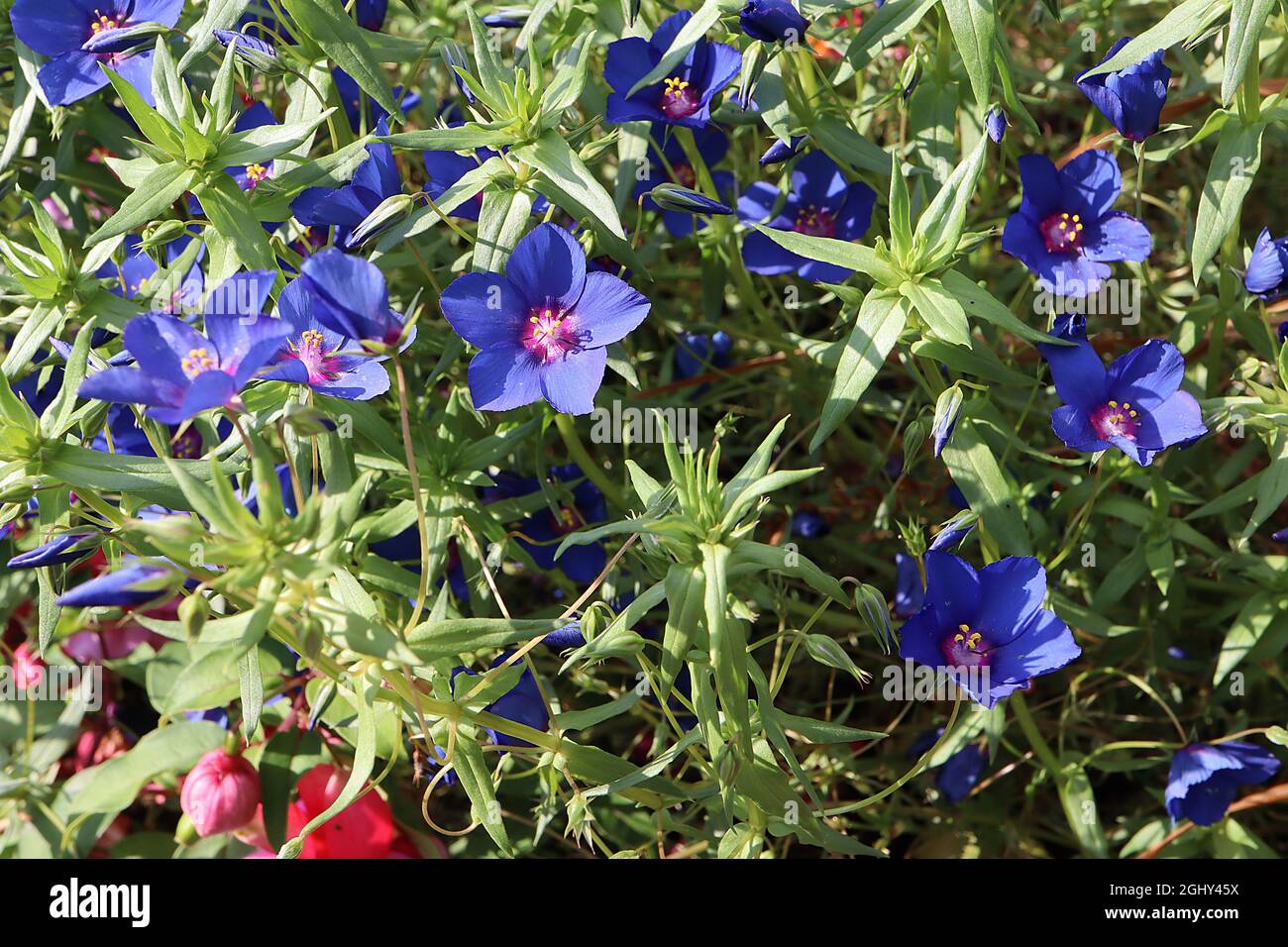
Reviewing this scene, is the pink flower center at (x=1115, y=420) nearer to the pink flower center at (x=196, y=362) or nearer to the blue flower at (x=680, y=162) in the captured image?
the blue flower at (x=680, y=162)

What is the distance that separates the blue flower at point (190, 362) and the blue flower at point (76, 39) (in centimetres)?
63

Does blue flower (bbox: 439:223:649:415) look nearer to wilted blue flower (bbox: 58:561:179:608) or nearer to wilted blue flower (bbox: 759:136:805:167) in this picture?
wilted blue flower (bbox: 759:136:805:167)

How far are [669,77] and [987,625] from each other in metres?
1.05

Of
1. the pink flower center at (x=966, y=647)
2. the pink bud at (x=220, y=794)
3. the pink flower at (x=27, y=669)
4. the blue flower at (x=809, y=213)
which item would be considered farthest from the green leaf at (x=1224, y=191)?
the pink flower at (x=27, y=669)

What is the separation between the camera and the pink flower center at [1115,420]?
1.82 m

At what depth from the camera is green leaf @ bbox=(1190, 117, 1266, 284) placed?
180 centimetres

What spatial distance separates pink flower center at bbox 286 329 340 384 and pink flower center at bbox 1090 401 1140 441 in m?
1.20

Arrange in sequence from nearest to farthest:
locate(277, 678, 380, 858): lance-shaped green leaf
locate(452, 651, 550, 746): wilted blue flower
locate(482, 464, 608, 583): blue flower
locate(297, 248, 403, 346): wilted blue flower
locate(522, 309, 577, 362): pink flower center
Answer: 1. locate(297, 248, 403, 346): wilted blue flower
2. locate(277, 678, 380, 858): lance-shaped green leaf
3. locate(522, 309, 577, 362): pink flower center
4. locate(452, 651, 550, 746): wilted blue flower
5. locate(482, 464, 608, 583): blue flower

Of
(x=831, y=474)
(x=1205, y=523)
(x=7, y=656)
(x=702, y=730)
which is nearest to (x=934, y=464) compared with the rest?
(x=831, y=474)

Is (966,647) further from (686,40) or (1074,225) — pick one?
(686,40)

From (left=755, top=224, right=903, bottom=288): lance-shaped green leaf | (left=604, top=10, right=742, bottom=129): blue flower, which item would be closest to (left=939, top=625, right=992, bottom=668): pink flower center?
(left=755, top=224, right=903, bottom=288): lance-shaped green leaf

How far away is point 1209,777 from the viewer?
1976 mm

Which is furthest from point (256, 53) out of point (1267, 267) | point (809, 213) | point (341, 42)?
point (1267, 267)
